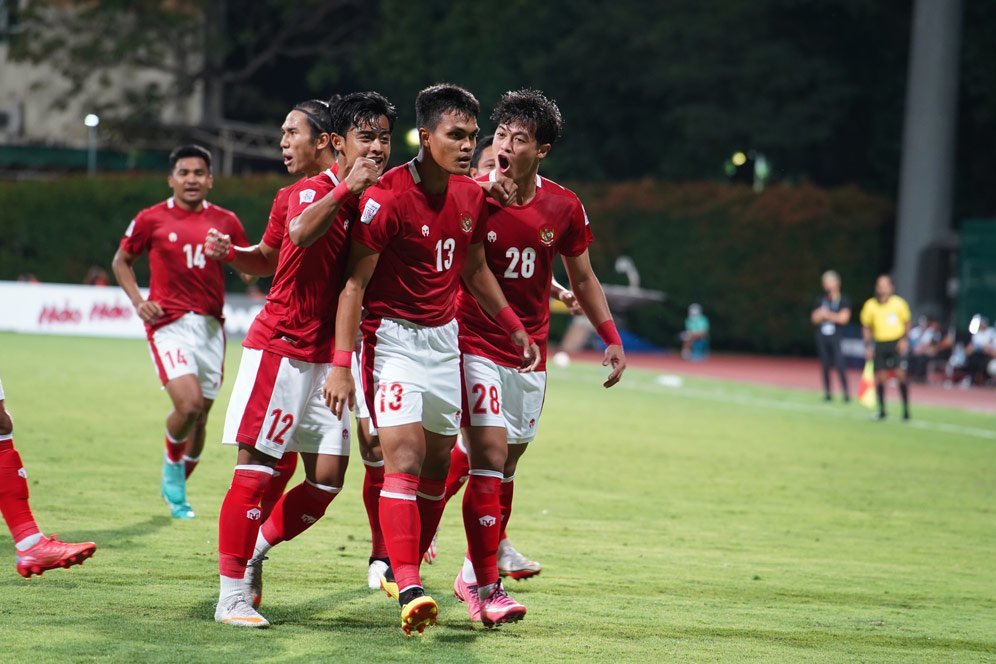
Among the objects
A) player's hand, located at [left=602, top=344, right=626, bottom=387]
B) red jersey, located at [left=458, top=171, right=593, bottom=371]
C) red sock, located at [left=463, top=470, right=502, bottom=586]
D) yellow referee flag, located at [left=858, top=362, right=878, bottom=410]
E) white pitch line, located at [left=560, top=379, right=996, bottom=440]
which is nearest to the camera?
red sock, located at [left=463, top=470, right=502, bottom=586]

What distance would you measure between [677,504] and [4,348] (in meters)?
18.3

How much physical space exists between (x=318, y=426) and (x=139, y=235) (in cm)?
377

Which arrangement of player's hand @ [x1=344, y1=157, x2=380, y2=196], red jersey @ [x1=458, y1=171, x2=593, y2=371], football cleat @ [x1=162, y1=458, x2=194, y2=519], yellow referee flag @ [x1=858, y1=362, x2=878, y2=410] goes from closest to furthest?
player's hand @ [x1=344, y1=157, x2=380, y2=196], red jersey @ [x1=458, y1=171, x2=593, y2=371], football cleat @ [x1=162, y1=458, x2=194, y2=519], yellow referee flag @ [x1=858, y1=362, x2=878, y2=410]

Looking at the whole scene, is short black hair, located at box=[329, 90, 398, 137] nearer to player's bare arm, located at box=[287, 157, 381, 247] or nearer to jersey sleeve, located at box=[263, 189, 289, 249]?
player's bare arm, located at box=[287, 157, 381, 247]

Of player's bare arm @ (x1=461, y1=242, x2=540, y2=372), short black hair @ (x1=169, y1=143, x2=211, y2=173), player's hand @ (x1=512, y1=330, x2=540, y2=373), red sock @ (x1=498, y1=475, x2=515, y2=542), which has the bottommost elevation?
red sock @ (x1=498, y1=475, x2=515, y2=542)

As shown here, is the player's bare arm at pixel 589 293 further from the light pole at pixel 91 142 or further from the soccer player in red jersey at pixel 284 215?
the light pole at pixel 91 142

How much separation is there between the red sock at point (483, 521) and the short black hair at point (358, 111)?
170 centimetres

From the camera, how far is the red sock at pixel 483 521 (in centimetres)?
637

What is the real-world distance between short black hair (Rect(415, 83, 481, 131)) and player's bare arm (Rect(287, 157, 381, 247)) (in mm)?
325

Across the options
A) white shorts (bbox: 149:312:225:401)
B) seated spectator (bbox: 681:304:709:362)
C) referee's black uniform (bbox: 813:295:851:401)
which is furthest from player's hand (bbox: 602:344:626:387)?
seated spectator (bbox: 681:304:709:362)

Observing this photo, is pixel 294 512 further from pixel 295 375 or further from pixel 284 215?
pixel 284 215

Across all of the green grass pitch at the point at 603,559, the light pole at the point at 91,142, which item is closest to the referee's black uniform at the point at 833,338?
the green grass pitch at the point at 603,559

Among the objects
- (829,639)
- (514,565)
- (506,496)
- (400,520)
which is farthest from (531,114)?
(829,639)

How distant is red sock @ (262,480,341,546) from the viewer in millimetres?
6508
